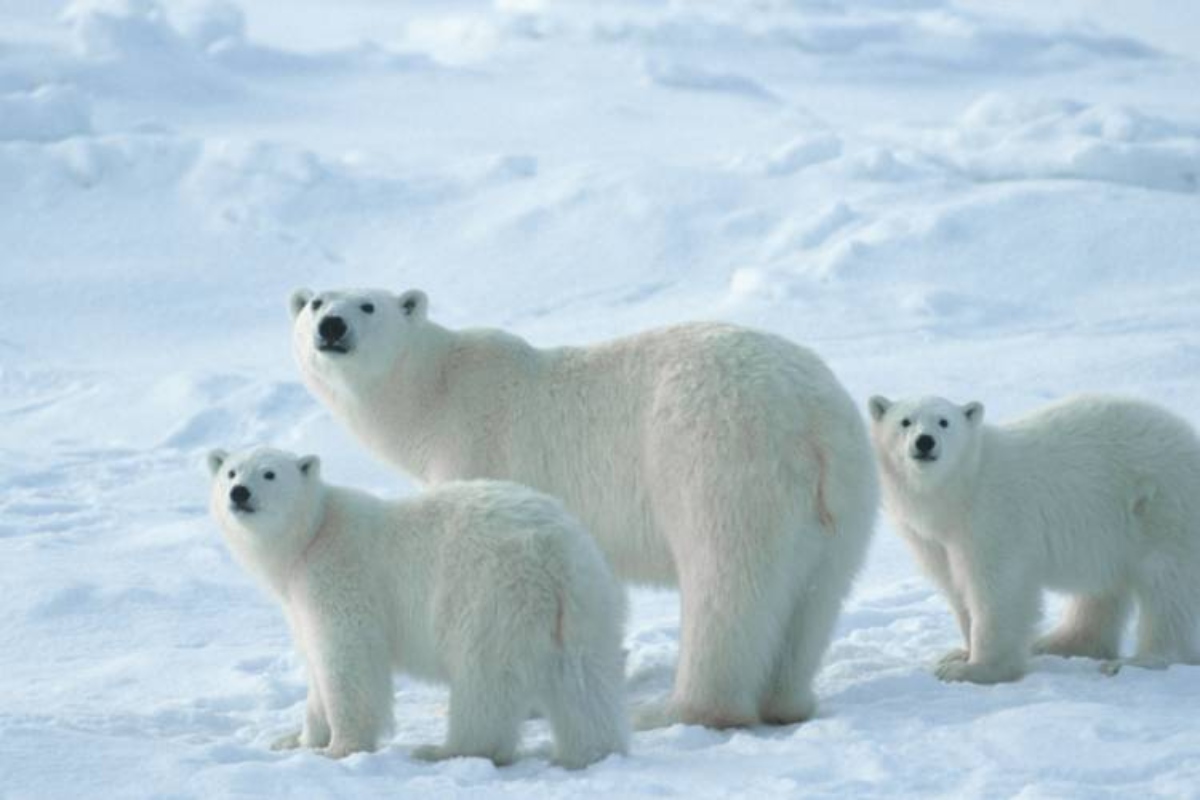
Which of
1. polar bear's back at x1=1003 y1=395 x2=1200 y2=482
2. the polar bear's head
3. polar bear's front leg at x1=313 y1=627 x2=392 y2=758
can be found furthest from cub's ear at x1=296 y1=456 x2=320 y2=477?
polar bear's back at x1=1003 y1=395 x2=1200 y2=482

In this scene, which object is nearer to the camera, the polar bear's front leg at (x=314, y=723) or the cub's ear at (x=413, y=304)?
the polar bear's front leg at (x=314, y=723)

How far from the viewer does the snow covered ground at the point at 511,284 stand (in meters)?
4.59

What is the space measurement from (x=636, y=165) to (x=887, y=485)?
1125 cm

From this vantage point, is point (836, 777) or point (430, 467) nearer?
point (836, 777)

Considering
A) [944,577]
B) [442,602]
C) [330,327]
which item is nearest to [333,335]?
[330,327]

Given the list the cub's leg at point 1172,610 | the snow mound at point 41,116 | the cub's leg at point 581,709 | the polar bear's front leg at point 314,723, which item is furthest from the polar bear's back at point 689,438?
the snow mound at point 41,116

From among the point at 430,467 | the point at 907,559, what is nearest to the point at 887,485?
the point at 430,467

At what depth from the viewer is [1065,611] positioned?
631cm

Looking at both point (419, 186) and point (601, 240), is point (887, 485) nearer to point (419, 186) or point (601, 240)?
point (601, 240)

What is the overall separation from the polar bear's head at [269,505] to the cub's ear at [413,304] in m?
0.88

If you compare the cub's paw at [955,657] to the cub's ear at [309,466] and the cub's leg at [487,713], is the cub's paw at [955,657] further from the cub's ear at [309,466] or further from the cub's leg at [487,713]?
the cub's ear at [309,466]

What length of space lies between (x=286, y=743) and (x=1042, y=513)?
254cm

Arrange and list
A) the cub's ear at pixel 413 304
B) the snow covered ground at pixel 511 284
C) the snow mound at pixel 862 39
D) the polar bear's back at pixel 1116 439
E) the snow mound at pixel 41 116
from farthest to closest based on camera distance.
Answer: the snow mound at pixel 862 39 < the snow mound at pixel 41 116 < the cub's ear at pixel 413 304 < the polar bear's back at pixel 1116 439 < the snow covered ground at pixel 511 284

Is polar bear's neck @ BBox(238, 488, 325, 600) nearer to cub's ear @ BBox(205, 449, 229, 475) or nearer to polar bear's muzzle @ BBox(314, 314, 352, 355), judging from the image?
cub's ear @ BBox(205, 449, 229, 475)
